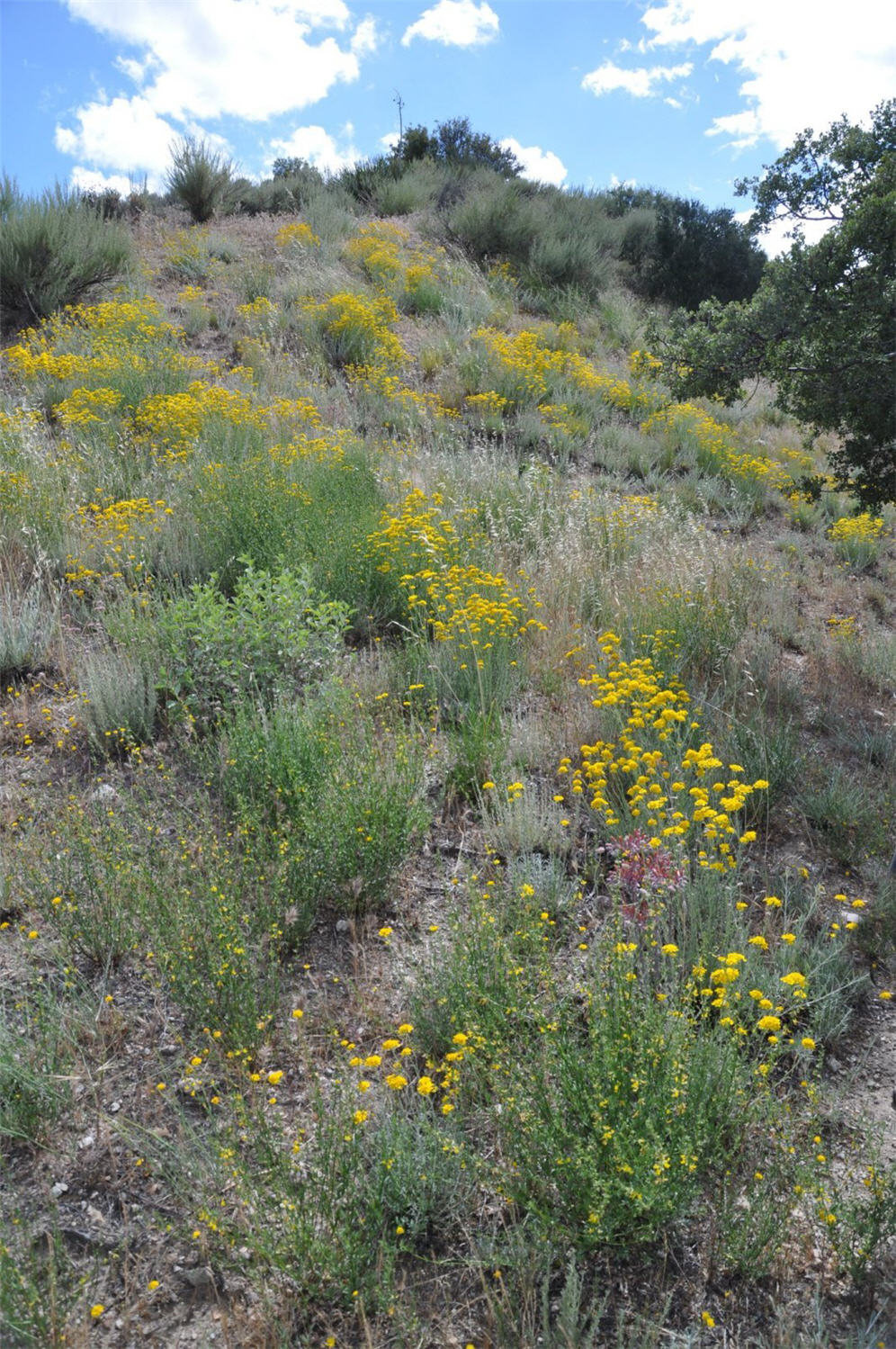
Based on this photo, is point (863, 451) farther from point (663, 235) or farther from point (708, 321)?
point (663, 235)

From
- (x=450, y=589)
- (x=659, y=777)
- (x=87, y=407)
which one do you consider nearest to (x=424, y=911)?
(x=659, y=777)

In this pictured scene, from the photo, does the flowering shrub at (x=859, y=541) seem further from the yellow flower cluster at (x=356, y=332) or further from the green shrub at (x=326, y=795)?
the green shrub at (x=326, y=795)

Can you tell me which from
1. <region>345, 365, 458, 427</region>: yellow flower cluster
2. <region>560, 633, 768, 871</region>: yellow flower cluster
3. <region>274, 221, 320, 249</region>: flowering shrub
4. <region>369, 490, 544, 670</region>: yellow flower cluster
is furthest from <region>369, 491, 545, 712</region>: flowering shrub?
<region>274, 221, 320, 249</region>: flowering shrub

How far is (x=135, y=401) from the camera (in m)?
7.28

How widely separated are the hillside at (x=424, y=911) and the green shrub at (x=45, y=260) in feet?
14.4

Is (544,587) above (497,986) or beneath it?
above

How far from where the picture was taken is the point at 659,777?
10.7ft

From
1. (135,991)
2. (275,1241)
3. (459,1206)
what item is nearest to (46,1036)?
(135,991)

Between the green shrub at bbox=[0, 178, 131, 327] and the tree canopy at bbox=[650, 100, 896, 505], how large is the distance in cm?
843

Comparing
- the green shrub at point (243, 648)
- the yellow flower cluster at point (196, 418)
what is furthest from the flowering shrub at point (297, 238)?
the green shrub at point (243, 648)

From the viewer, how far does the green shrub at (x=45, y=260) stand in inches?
393

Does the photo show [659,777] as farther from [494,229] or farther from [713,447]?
[494,229]

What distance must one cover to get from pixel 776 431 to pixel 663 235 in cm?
679

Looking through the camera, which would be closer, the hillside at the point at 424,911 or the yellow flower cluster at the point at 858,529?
the hillside at the point at 424,911
